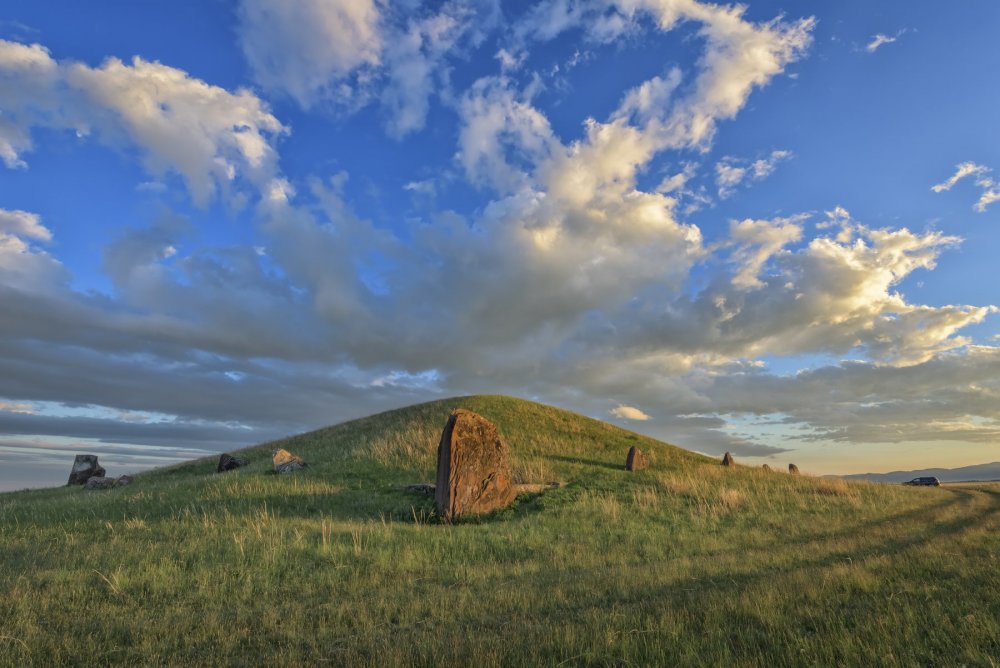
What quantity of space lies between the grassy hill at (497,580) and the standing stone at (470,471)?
1.01 m

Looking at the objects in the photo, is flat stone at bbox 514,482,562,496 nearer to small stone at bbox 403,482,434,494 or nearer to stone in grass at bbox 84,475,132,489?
small stone at bbox 403,482,434,494

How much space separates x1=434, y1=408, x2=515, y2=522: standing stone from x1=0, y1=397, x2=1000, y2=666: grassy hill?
101cm

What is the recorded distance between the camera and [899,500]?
2666cm

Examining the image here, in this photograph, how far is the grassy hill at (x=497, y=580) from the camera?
21.6ft

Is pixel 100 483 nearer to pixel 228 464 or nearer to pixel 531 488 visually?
pixel 228 464

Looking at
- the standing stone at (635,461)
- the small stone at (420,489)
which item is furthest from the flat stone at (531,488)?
the standing stone at (635,461)

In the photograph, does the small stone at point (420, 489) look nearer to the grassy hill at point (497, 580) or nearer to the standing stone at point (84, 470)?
the grassy hill at point (497, 580)

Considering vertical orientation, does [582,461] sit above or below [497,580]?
above

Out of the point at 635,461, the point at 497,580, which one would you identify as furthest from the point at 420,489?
the point at 635,461

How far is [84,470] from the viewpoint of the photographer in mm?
36938

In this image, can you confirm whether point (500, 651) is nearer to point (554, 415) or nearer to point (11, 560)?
point (11, 560)

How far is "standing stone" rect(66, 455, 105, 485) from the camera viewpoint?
36.2 meters

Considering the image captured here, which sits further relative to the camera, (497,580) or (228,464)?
(228,464)

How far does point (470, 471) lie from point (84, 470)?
33.3m
